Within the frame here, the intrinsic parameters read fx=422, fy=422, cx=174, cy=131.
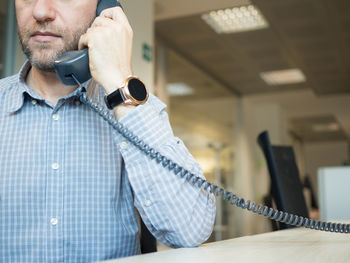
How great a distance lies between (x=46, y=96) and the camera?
3.82 ft

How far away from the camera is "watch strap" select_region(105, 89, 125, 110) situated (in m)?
0.92

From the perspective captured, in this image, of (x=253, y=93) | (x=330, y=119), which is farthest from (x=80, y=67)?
(x=330, y=119)

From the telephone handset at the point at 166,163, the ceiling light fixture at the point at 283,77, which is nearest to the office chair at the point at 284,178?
the telephone handset at the point at 166,163

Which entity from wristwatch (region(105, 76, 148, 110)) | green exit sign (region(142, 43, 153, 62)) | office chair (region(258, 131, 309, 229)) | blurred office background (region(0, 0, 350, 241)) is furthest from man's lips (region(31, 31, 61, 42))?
green exit sign (region(142, 43, 153, 62))

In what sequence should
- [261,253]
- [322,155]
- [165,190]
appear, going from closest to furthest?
[261,253] < [165,190] < [322,155]

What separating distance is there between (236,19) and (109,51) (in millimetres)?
4217

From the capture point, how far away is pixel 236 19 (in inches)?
195

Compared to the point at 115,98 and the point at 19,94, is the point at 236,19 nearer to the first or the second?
the point at 19,94

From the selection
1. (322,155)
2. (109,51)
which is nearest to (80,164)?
(109,51)

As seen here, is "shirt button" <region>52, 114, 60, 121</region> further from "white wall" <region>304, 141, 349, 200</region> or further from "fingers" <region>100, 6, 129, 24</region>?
"white wall" <region>304, 141, 349, 200</region>

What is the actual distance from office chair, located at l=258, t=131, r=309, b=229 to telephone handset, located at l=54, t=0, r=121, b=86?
69cm

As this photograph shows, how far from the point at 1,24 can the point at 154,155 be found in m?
2.34

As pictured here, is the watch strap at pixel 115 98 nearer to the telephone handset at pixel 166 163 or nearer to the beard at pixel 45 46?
the telephone handset at pixel 166 163

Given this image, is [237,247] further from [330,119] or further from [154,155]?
[330,119]
